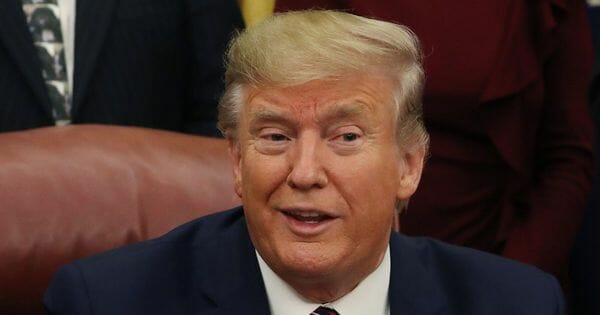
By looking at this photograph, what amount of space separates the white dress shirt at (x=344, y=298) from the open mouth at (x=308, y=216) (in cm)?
16

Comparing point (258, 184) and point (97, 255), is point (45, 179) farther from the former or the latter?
point (258, 184)

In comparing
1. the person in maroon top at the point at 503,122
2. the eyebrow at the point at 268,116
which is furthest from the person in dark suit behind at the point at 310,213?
the person in maroon top at the point at 503,122

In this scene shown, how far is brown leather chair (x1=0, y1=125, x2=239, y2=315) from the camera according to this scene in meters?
2.00

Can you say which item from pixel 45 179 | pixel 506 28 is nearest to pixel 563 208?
pixel 506 28

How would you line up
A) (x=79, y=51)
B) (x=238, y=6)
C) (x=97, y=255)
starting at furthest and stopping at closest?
(x=238, y=6) < (x=79, y=51) < (x=97, y=255)

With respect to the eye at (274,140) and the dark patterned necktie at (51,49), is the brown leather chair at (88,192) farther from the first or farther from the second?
the dark patterned necktie at (51,49)

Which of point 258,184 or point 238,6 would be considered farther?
point 238,6

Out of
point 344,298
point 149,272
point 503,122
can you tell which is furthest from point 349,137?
point 503,122

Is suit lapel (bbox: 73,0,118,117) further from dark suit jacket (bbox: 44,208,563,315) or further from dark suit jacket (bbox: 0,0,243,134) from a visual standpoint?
dark suit jacket (bbox: 44,208,563,315)

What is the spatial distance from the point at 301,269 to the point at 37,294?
449 millimetres

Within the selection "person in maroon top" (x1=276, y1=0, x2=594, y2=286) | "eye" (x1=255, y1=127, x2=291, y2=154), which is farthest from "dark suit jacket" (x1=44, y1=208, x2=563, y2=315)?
"person in maroon top" (x1=276, y1=0, x2=594, y2=286)

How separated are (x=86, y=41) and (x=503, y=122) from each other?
933 millimetres

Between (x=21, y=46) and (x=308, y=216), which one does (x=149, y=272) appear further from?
(x=21, y=46)

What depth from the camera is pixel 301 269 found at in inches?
73.8
